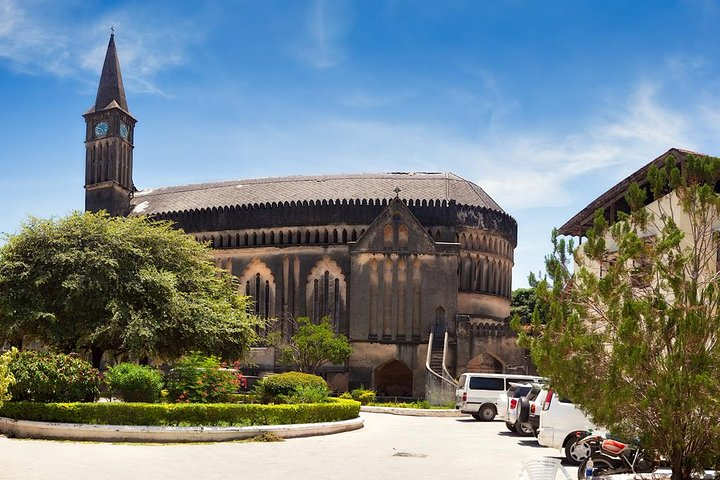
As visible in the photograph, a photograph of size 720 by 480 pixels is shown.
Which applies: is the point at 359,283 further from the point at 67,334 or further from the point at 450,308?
the point at 67,334

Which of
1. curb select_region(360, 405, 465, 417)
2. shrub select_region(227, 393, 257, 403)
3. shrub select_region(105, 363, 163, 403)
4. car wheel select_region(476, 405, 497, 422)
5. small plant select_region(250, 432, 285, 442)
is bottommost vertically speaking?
curb select_region(360, 405, 465, 417)

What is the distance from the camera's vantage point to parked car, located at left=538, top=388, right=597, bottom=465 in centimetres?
1847

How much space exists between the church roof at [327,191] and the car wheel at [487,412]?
74.4 feet

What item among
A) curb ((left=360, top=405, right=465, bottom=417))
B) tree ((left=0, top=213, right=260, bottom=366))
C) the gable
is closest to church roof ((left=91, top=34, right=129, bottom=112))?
the gable

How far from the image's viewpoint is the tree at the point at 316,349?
4622 cm

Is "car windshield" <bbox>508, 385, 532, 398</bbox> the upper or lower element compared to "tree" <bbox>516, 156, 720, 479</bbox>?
lower

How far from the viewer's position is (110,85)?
2470 inches

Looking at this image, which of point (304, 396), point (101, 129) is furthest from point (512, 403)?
point (101, 129)

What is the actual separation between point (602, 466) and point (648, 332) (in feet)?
11.1

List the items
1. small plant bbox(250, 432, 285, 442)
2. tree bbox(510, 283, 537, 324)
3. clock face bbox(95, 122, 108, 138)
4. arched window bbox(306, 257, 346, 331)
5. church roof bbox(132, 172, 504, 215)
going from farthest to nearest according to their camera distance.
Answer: tree bbox(510, 283, 537, 324), clock face bbox(95, 122, 108, 138), church roof bbox(132, 172, 504, 215), arched window bbox(306, 257, 346, 331), small plant bbox(250, 432, 285, 442)

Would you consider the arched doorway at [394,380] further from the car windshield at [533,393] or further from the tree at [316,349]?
the car windshield at [533,393]

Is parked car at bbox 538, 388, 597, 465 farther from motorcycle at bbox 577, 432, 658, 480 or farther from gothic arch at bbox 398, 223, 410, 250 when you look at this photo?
gothic arch at bbox 398, 223, 410, 250

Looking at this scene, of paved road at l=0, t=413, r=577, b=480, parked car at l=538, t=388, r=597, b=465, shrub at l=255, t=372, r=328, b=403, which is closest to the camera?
paved road at l=0, t=413, r=577, b=480

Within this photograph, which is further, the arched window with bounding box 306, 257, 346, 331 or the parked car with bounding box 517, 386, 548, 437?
the arched window with bounding box 306, 257, 346, 331
